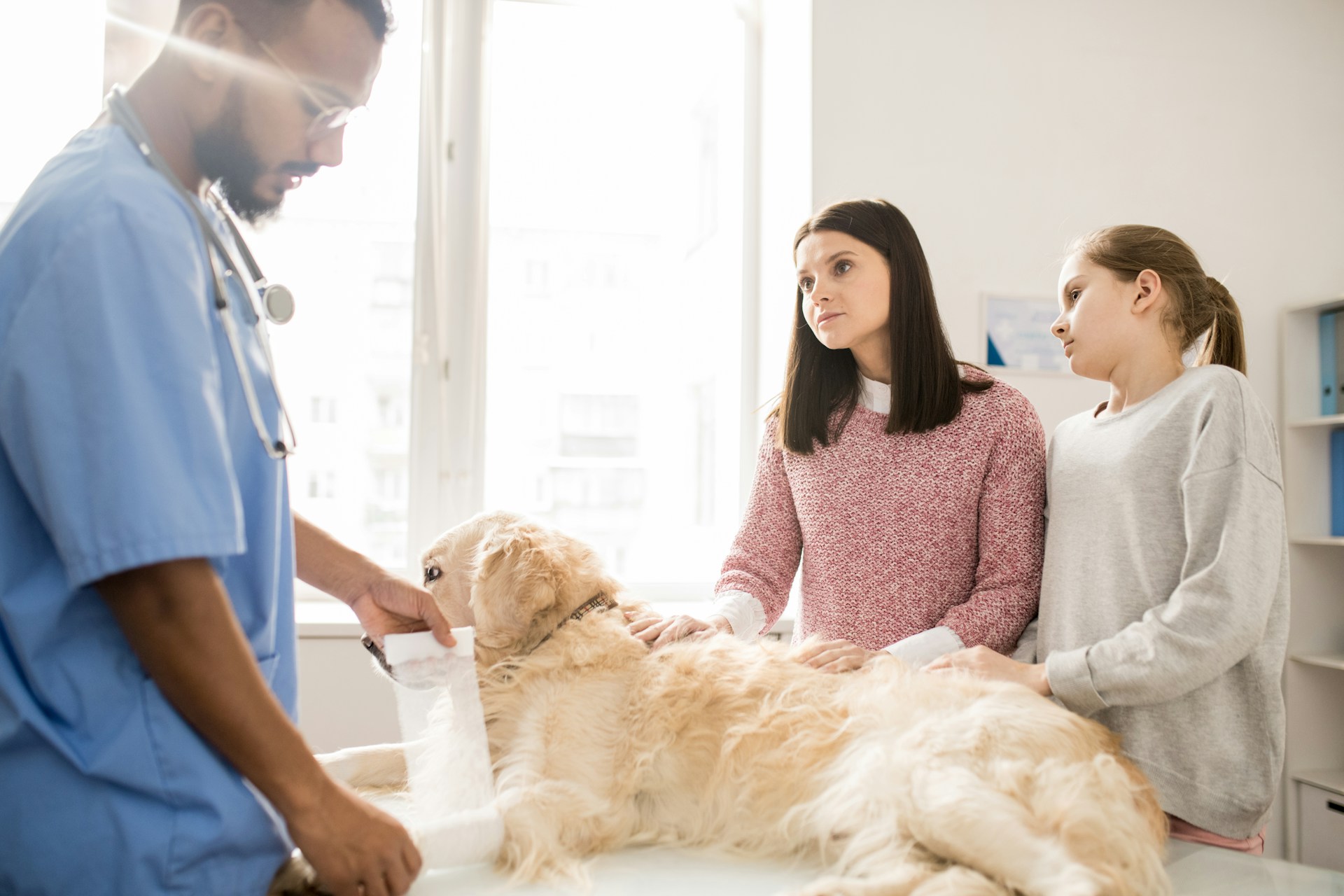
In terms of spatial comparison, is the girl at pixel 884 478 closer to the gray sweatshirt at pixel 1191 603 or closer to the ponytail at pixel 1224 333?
the gray sweatshirt at pixel 1191 603

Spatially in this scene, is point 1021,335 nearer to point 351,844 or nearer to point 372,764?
point 372,764

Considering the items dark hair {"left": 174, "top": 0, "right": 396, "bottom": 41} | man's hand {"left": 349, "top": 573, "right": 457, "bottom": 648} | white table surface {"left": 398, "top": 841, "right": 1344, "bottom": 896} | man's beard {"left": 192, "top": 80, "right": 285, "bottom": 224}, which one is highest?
dark hair {"left": 174, "top": 0, "right": 396, "bottom": 41}

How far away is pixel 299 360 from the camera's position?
3.10m

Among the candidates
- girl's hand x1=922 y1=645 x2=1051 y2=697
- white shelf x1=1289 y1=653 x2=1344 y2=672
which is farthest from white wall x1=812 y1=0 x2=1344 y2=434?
girl's hand x1=922 y1=645 x2=1051 y2=697

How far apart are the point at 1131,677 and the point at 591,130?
9.23ft

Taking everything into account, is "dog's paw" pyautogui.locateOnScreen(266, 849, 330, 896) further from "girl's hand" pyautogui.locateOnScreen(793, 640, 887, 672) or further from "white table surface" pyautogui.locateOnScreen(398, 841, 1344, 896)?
"girl's hand" pyautogui.locateOnScreen(793, 640, 887, 672)

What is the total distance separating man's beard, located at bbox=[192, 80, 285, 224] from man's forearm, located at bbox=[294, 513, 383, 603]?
1.80ft

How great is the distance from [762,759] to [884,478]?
0.74m

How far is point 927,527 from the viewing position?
1.74m

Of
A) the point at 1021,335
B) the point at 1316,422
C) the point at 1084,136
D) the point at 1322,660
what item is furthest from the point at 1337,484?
the point at 1084,136

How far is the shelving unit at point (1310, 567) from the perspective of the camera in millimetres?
3061

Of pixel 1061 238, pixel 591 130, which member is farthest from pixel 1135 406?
pixel 591 130

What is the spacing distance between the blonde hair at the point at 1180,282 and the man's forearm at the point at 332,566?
1.37m

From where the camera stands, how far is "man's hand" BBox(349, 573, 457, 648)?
1301 millimetres
